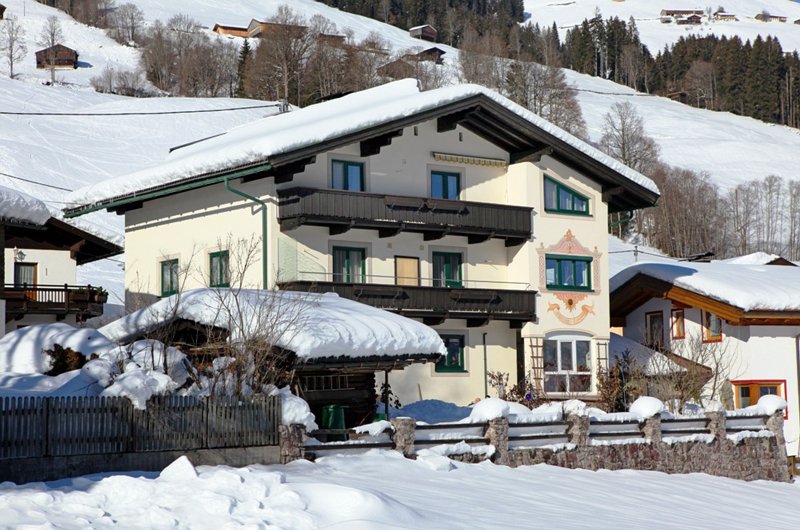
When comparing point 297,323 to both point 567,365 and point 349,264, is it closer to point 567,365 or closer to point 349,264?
point 349,264

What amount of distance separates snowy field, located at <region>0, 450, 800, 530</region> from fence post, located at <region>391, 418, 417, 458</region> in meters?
0.41

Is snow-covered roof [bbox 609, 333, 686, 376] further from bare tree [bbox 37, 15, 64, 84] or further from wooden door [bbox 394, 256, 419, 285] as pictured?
bare tree [bbox 37, 15, 64, 84]

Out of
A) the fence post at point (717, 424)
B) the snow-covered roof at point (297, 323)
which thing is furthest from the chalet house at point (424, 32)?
the snow-covered roof at point (297, 323)

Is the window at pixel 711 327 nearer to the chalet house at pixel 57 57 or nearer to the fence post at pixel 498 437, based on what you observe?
the fence post at pixel 498 437

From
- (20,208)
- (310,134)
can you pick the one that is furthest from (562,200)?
(20,208)

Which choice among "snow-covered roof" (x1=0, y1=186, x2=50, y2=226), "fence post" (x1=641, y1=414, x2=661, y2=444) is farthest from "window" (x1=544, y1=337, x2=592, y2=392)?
"snow-covered roof" (x1=0, y1=186, x2=50, y2=226)

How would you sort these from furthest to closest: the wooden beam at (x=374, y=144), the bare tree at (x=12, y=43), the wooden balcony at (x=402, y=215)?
the bare tree at (x=12, y=43), the wooden beam at (x=374, y=144), the wooden balcony at (x=402, y=215)

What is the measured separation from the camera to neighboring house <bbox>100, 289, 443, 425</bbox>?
23641mm

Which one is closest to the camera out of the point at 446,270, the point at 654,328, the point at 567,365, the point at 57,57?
the point at 446,270

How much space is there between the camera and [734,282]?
1631 inches

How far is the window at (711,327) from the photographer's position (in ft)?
136

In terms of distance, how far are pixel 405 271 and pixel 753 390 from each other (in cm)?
1216

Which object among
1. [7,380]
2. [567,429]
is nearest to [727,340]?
[567,429]

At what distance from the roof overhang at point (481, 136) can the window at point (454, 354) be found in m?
6.00
